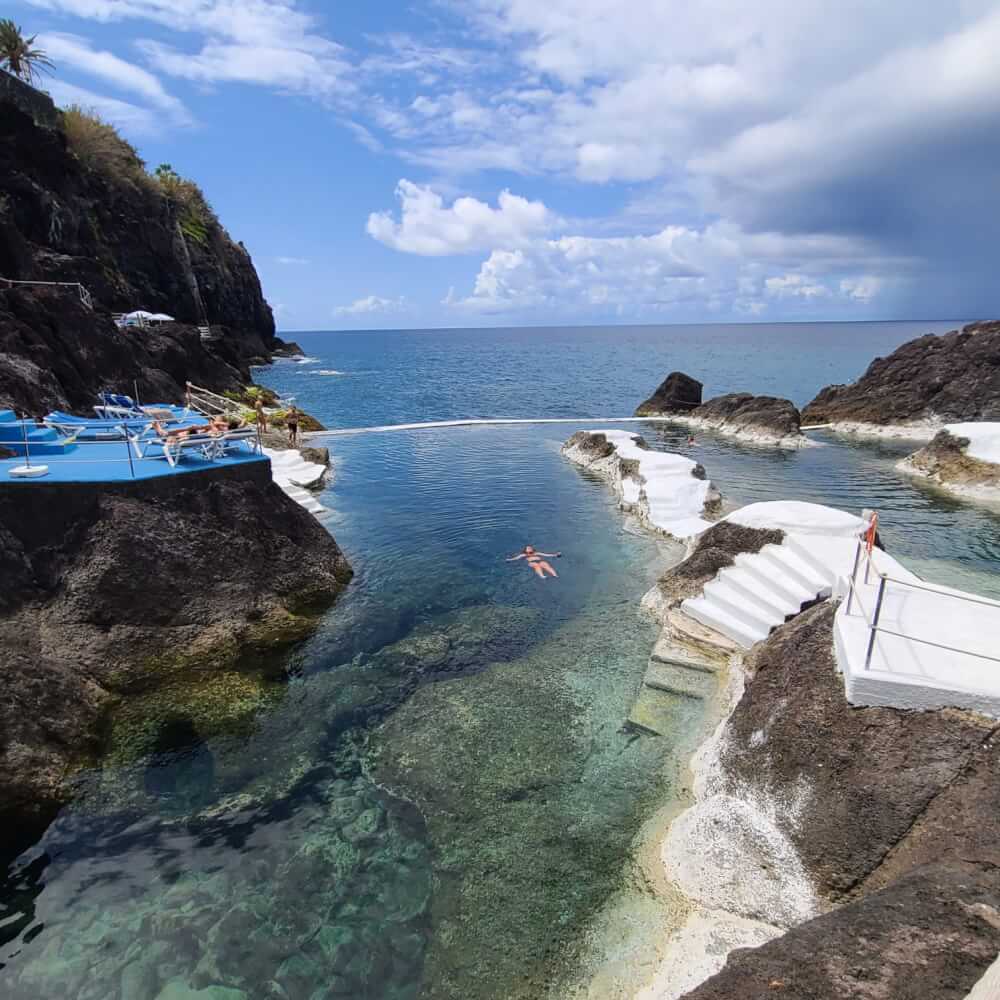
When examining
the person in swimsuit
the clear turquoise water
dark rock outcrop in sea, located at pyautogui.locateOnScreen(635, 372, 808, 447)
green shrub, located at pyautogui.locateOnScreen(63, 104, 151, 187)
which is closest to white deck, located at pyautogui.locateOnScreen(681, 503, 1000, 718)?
the clear turquoise water

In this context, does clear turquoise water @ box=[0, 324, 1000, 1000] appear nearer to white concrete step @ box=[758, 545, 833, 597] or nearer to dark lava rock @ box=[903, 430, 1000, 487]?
white concrete step @ box=[758, 545, 833, 597]

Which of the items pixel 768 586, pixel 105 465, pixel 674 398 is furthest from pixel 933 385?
pixel 105 465

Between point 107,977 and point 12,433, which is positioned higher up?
point 12,433

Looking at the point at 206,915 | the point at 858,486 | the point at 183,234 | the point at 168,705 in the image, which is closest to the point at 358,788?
the point at 206,915

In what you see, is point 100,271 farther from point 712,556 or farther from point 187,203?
point 712,556

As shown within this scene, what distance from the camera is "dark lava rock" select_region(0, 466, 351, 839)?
34.8 feet

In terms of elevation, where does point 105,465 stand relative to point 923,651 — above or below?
above

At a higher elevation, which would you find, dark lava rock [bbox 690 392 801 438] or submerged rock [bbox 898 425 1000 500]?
dark lava rock [bbox 690 392 801 438]

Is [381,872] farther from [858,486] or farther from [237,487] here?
[858,486]

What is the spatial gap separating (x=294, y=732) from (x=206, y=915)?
3895 millimetres

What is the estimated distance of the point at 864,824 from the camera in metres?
8.12

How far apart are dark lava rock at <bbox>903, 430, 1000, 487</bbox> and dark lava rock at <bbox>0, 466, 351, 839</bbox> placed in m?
33.7

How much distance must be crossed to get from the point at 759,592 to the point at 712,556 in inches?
81.4

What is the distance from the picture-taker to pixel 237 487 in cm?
1700
